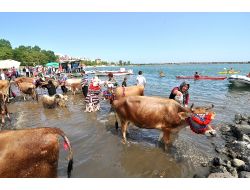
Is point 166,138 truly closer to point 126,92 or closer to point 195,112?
point 195,112

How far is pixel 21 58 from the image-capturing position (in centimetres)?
8825

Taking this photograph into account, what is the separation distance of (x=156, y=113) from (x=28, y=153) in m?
4.79

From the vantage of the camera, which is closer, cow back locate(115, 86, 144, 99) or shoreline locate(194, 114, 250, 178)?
shoreline locate(194, 114, 250, 178)

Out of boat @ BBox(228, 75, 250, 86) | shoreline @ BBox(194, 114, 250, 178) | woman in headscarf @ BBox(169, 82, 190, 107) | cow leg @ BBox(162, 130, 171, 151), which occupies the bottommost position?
shoreline @ BBox(194, 114, 250, 178)

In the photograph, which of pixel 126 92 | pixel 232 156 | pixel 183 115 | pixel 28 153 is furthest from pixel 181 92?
pixel 28 153

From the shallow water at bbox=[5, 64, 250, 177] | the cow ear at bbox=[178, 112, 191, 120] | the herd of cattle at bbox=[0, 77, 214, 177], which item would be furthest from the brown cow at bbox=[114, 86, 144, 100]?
the cow ear at bbox=[178, 112, 191, 120]

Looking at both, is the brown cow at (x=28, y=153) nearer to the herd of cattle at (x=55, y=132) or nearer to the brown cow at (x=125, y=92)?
the herd of cattle at (x=55, y=132)

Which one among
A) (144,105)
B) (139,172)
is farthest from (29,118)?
(139,172)

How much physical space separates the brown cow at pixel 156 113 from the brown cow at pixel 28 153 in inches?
169

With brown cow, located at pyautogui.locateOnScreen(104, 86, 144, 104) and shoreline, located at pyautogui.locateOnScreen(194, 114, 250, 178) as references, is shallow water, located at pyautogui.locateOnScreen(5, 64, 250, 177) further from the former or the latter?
brown cow, located at pyautogui.locateOnScreen(104, 86, 144, 104)

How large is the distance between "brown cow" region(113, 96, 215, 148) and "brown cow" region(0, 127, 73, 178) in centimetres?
428

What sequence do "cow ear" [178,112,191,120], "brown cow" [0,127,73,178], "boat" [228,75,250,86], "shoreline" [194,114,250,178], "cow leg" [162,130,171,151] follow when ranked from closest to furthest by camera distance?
1. "brown cow" [0,127,73,178]
2. "shoreline" [194,114,250,178]
3. "cow ear" [178,112,191,120]
4. "cow leg" [162,130,171,151]
5. "boat" [228,75,250,86]

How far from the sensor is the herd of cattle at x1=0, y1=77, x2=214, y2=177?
13.2 feet
